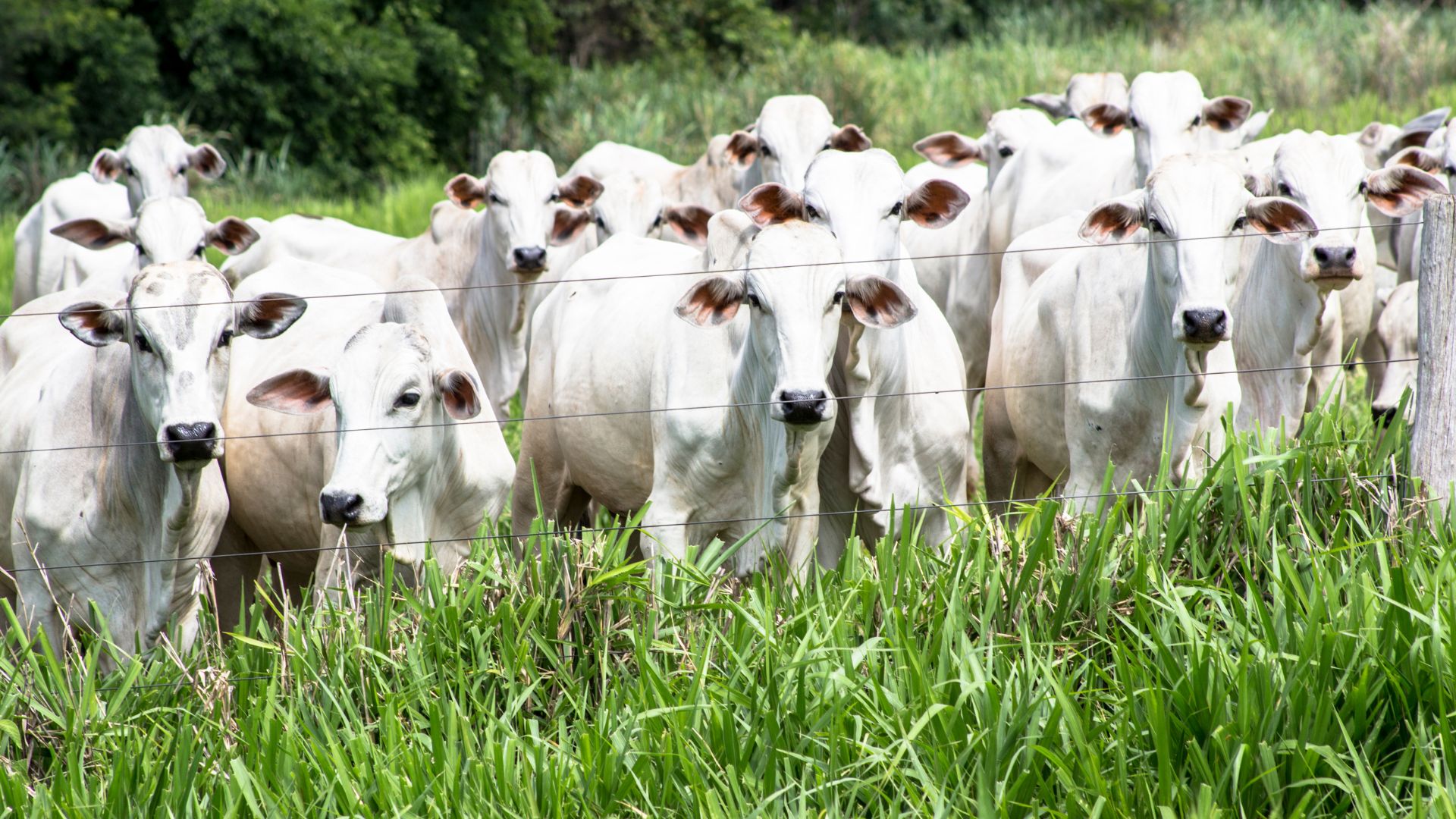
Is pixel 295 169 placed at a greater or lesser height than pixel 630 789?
greater

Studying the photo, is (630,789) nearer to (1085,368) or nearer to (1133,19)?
(1085,368)

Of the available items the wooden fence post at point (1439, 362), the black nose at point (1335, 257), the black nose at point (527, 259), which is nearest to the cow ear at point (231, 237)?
the black nose at point (527, 259)

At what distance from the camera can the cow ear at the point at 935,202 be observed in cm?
544

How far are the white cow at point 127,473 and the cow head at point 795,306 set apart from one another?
1.48 metres

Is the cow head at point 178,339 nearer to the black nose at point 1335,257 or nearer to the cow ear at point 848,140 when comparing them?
the black nose at point 1335,257

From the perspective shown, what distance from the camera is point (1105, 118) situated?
823 cm

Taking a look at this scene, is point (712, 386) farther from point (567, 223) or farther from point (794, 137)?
point (567, 223)

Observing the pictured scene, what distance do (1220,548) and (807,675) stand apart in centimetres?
128

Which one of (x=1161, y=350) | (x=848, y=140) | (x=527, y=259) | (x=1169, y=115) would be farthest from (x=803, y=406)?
(x=848, y=140)

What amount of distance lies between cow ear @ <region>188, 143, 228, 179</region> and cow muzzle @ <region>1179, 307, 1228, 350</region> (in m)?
6.55

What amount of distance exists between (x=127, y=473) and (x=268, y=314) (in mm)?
689

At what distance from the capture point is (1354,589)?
374 cm

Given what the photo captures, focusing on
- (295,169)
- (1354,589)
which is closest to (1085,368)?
(1354,589)

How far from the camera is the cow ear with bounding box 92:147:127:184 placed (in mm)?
9094
